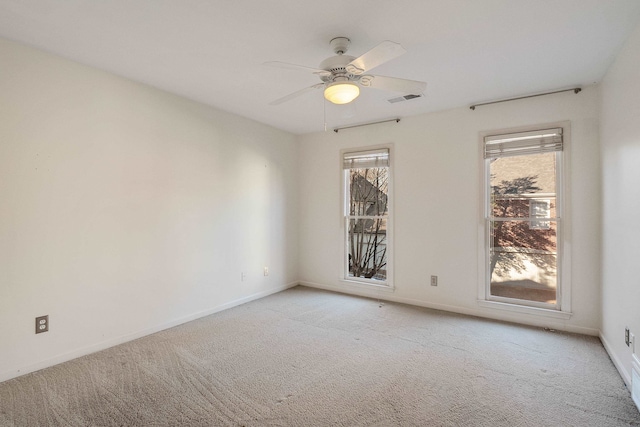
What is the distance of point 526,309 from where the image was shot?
352 cm

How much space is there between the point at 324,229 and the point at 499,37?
3.37 meters

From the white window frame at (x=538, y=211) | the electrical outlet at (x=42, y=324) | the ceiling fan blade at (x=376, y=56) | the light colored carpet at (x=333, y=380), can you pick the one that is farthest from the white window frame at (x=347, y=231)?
the electrical outlet at (x=42, y=324)

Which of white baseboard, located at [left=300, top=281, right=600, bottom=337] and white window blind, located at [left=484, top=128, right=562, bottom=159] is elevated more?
white window blind, located at [left=484, top=128, right=562, bottom=159]

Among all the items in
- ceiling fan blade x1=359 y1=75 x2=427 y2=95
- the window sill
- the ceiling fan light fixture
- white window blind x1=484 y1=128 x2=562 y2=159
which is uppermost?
ceiling fan blade x1=359 y1=75 x2=427 y2=95

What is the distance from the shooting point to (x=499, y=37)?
2.29m

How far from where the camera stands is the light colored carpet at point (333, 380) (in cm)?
197

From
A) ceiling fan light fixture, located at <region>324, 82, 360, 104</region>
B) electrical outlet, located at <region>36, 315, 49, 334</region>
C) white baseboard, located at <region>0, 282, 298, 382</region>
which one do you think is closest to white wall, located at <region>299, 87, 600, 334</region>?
ceiling fan light fixture, located at <region>324, 82, 360, 104</region>

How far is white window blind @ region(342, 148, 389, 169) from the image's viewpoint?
450 cm

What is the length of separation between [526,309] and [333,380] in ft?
8.12

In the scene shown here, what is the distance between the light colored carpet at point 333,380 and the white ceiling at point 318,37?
225 cm

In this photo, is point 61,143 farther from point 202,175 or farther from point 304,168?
point 304,168

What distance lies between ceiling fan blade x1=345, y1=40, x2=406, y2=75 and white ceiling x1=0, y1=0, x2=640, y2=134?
29cm

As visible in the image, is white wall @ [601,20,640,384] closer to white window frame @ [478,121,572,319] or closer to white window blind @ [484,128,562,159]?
white window frame @ [478,121,572,319]

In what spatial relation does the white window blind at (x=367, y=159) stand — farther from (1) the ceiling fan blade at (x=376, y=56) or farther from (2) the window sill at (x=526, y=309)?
(1) the ceiling fan blade at (x=376, y=56)
